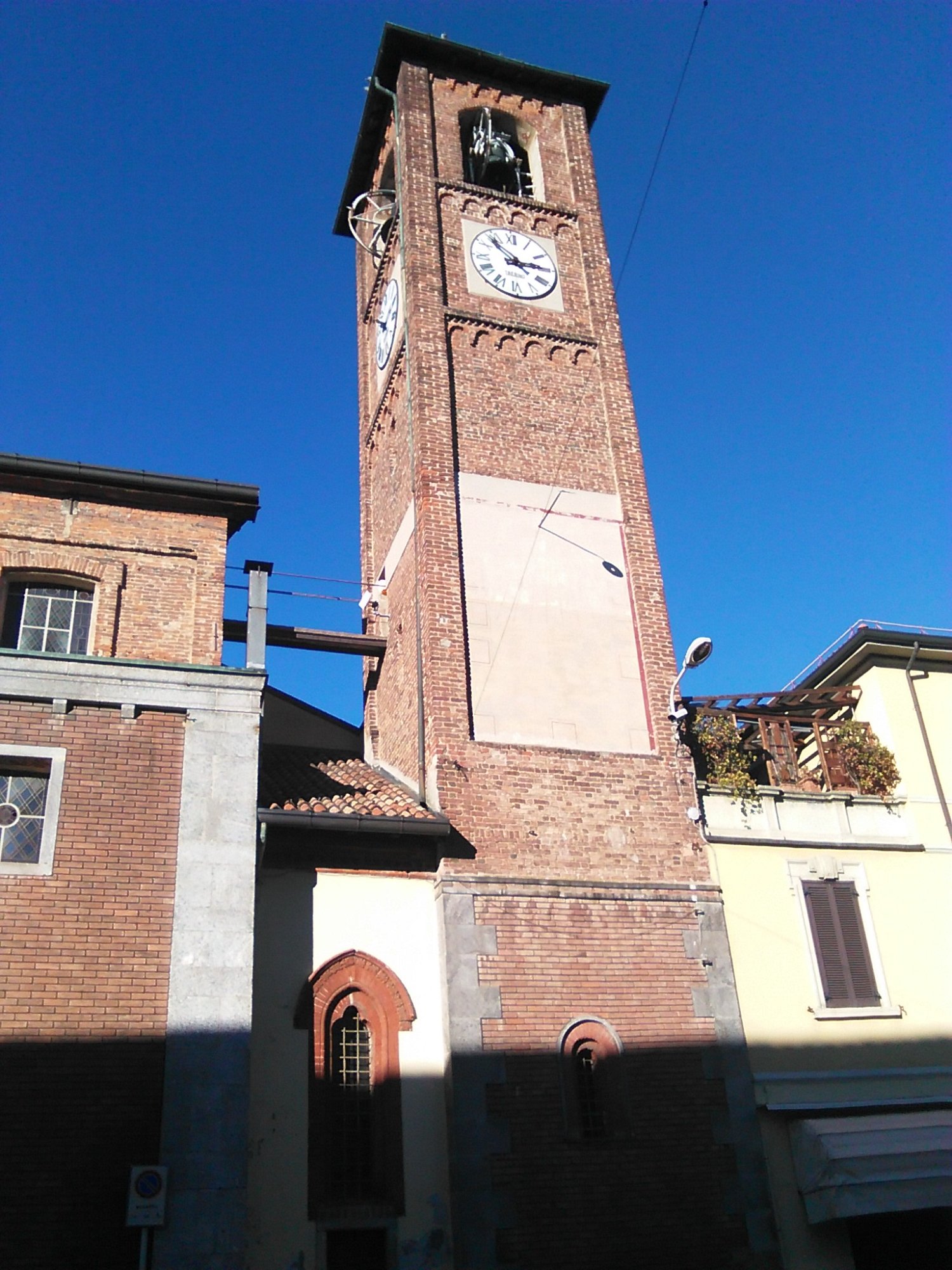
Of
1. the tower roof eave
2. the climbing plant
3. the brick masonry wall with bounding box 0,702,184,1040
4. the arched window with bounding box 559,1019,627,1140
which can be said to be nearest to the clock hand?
the tower roof eave

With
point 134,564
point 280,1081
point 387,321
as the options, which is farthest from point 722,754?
point 387,321

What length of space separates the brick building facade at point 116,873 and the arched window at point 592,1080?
375 centimetres

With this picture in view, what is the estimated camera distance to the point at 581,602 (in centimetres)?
1532

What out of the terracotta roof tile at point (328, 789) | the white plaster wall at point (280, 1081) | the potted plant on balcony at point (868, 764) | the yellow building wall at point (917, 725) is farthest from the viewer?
the potted plant on balcony at point (868, 764)

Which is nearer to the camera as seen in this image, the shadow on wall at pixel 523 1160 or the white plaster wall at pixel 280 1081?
the shadow on wall at pixel 523 1160

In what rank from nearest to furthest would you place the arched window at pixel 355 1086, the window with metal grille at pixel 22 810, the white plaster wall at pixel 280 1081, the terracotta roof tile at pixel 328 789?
the window with metal grille at pixel 22 810 → the white plaster wall at pixel 280 1081 → the arched window at pixel 355 1086 → the terracotta roof tile at pixel 328 789

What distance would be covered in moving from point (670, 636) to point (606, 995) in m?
5.09

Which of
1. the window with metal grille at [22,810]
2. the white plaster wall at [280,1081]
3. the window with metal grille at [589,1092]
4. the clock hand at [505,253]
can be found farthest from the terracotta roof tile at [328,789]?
the clock hand at [505,253]

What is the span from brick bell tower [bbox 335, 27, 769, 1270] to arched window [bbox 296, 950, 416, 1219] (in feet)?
2.04

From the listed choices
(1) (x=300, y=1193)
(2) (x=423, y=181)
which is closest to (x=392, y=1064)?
(1) (x=300, y=1193)

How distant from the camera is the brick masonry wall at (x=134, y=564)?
40.6 feet

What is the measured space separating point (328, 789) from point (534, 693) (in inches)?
114

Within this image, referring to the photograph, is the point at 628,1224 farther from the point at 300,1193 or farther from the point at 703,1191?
the point at 300,1193

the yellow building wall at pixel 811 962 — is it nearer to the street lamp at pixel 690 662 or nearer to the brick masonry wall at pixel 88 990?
the street lamp at pixel 690 662
